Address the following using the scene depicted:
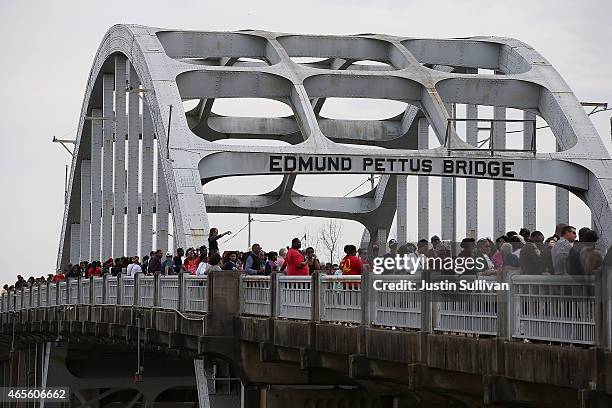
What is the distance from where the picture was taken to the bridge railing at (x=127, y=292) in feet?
94.2

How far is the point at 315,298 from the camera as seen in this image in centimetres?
2292

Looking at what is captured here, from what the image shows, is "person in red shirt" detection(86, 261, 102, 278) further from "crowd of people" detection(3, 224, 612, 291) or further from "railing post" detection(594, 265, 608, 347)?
"railing post" detection(594, 265, 608, 347)

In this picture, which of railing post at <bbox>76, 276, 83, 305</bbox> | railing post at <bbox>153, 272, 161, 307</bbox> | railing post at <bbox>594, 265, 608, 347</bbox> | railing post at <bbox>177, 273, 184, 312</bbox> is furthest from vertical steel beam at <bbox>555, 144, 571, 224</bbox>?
railing post at <bbox>594, 265, 608, 347</bbox>

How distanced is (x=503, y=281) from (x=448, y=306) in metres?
1.82

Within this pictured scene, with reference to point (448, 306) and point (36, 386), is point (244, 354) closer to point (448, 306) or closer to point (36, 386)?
point (448, 306)

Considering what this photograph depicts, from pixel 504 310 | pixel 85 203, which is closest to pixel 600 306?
pixel 504 310

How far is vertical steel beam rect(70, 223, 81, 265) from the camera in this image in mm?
68562

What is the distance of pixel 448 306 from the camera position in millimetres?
18391

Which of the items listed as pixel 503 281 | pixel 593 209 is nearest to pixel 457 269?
pixel 503 281

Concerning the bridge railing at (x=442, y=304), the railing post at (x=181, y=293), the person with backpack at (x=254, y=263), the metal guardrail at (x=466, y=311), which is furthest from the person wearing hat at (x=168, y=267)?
the metal guardrail at (x=466, y=311)

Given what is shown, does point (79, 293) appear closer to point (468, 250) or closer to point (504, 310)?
point (468, 250)

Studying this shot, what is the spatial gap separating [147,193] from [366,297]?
103ft

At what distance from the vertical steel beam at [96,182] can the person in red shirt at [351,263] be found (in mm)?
37358

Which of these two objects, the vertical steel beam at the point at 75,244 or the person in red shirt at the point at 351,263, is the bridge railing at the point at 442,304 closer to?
the person in red shirt at the point at 351,263
